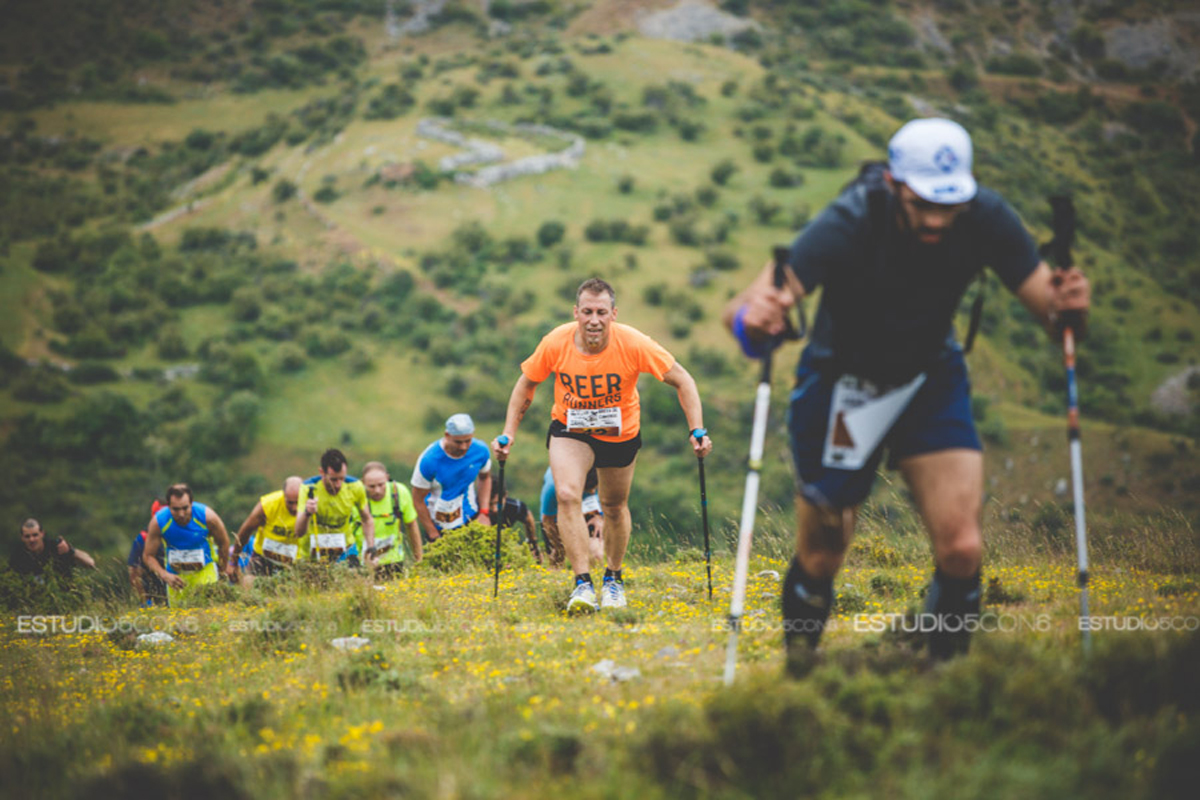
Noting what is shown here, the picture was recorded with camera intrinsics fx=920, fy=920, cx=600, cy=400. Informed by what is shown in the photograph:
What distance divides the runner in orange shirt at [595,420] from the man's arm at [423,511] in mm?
5064

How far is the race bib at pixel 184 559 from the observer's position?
11.1m

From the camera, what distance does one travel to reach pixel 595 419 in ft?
24.1

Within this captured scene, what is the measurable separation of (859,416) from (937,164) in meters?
1.12

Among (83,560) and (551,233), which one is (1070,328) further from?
(551,233)

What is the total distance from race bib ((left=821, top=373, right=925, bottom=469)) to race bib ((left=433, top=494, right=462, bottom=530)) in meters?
8.75

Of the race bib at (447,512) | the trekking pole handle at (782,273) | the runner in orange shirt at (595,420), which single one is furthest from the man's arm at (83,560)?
the trekking pole handle at (782,273)

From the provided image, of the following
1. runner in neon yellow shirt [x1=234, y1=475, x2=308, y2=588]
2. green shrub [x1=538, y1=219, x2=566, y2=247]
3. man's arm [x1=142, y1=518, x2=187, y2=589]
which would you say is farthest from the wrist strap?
green shrub [x1=538, y1=219, x2=566, y2=247]

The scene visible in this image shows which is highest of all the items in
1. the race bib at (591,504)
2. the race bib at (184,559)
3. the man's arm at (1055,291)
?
the man's arm at (1055,291)

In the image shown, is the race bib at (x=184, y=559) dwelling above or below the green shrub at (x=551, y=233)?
below

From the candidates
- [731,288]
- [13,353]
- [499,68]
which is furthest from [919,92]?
[13,353]

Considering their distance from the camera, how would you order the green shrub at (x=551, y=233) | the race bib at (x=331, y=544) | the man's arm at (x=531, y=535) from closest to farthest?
the race bib at (x=331, y=544) < the man's arm at (x=531, y=535) < the green shrub at (x=551, y=233)

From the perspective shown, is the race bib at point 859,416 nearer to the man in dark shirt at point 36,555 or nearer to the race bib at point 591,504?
the race bib at point 591,504

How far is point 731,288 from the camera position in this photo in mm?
97250

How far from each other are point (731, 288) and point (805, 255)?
311 ft
